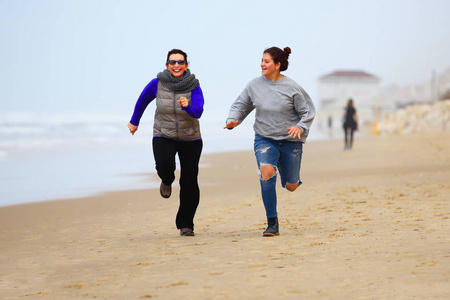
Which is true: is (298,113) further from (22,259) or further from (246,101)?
(22,259)

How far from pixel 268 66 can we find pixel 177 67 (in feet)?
2.80

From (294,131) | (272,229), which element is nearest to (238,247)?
(272,229)

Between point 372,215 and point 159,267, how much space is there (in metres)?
3.07

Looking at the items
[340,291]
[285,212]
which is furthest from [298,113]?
[340,291]

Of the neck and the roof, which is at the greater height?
the roof

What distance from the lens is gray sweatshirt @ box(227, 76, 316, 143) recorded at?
6035 mm

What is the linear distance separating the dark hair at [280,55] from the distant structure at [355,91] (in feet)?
284

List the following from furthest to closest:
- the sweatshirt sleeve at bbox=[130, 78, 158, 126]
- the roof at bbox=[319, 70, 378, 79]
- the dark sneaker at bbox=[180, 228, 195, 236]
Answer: the roof at bbox=[319, 70, 378, 79] → the dark sneaker at bbox=[180, 228, 195, 236] → the sweatshirt sleeve at bbox=[130, 78, 158, 126]

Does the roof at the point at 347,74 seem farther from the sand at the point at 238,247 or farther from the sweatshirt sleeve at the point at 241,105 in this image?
the sweatshirt sleeve at the point at 241,105

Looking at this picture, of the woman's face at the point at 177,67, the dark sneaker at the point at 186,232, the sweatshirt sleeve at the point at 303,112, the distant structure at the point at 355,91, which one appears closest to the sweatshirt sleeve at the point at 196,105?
the woman's face at the point at 177,67

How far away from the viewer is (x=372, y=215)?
7094 millimetres

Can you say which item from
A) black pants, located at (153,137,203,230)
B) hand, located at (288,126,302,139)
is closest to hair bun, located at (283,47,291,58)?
hand, located at (288,126,302,139)

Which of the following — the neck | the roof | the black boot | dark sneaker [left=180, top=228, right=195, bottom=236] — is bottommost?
dark sneaker [left=180, top=228, right=195, bottom=236]

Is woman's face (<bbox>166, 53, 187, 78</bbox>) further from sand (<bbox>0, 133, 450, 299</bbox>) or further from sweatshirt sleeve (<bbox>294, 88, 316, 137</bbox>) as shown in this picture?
sand (<bbox>0, 133, 450, 299</bbox>)
